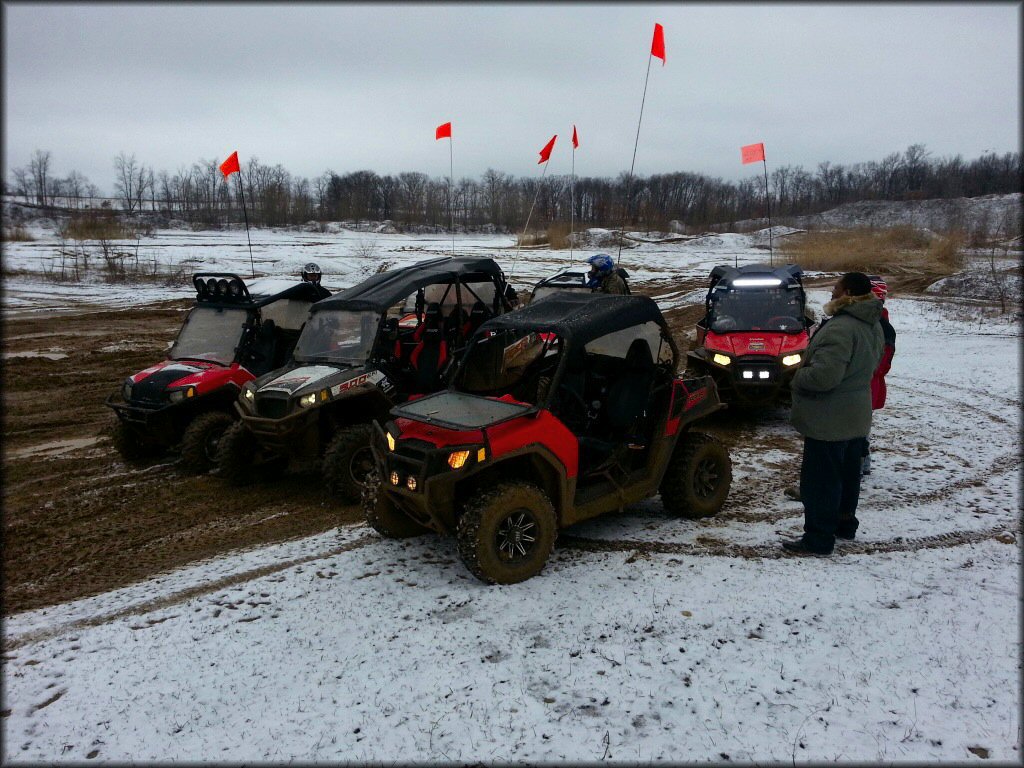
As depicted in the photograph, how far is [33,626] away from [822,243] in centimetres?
4050

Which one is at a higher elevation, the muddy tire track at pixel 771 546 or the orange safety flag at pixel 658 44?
the orange safety flag at pixel 658 44

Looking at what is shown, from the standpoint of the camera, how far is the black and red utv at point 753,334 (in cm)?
859

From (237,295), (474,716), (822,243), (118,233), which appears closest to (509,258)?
(822,243)

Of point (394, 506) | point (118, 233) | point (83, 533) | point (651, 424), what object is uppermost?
point (118, 233)

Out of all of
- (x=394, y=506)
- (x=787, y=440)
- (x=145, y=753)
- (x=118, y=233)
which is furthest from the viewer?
(x=118, y=233)

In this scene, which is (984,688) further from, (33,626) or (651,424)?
(33,626)

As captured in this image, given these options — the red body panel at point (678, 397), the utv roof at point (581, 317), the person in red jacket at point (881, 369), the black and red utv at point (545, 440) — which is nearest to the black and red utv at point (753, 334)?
the person in red jacket at point (881, 369)

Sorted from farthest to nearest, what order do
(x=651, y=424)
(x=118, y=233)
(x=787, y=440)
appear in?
(x=118, y=233), (x=787, y=440), (x=651, y=424)

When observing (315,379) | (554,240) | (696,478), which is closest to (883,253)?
(554,240)

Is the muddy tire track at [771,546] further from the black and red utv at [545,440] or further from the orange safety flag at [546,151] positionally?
the orange safety flag at [546,151]

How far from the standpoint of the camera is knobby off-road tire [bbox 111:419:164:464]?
805 centimetres

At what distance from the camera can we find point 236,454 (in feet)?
23.6

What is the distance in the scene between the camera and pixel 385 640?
13.5 ft

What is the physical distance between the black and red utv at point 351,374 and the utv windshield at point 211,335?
57.6 inches
